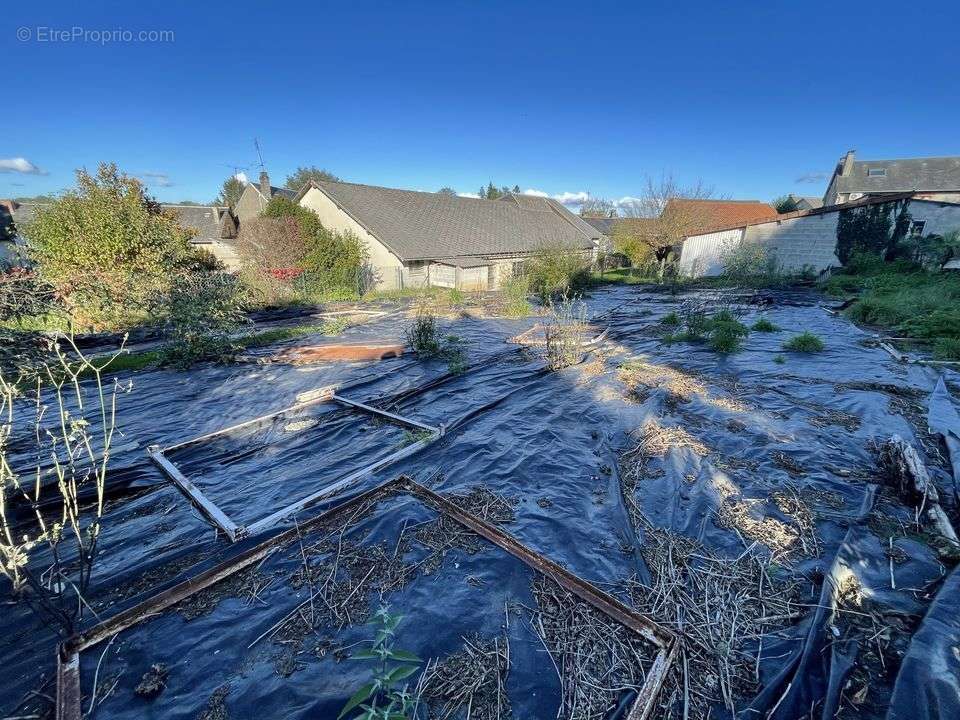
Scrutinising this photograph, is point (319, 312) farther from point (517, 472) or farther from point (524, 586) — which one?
point (524, 586)

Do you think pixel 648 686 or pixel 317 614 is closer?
pixel 648 686

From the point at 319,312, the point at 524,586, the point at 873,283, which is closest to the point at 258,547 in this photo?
the point at 524,586

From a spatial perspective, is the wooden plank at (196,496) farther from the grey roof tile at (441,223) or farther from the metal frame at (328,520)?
the grey roof tile at (441,223)

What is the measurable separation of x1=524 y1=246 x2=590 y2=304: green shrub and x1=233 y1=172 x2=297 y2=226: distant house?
19900mm

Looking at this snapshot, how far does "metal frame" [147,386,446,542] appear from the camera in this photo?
3.28m

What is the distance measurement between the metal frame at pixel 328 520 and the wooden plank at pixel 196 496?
A: 1.52 ft

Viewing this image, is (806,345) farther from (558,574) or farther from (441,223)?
(441,223)

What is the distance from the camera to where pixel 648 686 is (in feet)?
6.32

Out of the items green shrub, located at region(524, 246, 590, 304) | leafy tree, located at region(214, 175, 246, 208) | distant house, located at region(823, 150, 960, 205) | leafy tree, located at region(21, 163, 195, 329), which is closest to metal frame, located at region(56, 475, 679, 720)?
leafy tree, located at region(21, 163, 195, 329)

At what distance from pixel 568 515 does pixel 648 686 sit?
1469 millimetres

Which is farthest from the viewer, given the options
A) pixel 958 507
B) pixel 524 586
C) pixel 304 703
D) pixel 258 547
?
pixel 958 507

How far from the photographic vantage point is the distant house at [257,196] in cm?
2934

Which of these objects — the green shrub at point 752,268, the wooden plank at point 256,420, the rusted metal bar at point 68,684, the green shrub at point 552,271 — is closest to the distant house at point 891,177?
the green shrub at point 752,268

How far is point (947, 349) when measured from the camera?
6926 mm
